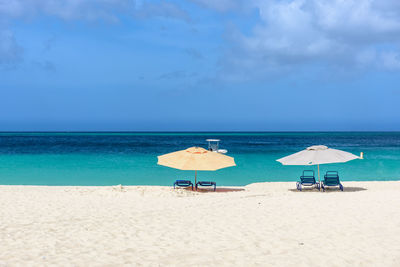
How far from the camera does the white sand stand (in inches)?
241

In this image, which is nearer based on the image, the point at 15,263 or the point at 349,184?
the point at 15,263

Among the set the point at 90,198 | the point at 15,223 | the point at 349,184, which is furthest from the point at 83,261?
the point at 349,184

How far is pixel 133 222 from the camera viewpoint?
8828 mm

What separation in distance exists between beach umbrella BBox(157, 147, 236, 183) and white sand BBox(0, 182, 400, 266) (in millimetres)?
2011

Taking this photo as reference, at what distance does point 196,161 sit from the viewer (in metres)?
14.7

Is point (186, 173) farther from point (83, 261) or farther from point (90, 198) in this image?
point (83, 261)

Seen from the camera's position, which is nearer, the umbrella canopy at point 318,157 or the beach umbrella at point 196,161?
the umbrella canopy at point 318,157

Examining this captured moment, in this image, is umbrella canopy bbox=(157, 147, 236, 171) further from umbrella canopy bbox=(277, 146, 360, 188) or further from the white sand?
umbrella canopy bbox=(277, 146, 360, 188)

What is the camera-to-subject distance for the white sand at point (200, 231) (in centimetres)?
612

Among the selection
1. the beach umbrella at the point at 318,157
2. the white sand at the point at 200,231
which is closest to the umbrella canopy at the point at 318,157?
the beach umbrella at the point at 318,157

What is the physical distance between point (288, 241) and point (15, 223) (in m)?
6.13

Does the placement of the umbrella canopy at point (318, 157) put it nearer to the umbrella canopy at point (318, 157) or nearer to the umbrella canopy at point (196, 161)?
the umbrella canopy at point (318, 157)

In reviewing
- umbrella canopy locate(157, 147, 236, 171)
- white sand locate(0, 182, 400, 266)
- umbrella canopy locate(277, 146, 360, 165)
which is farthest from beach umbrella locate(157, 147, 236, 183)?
umbrella canopy locate(277, 146, 360, 165)

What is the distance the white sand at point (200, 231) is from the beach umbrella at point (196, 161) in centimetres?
201
